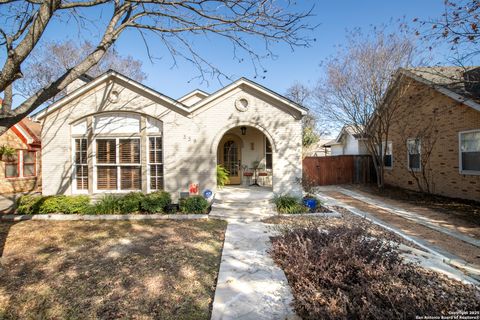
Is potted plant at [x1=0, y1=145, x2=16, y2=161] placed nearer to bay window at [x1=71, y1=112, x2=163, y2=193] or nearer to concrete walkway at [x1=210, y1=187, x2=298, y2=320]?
bay window at [x1=71, y1=112, x2=163, y2=193]

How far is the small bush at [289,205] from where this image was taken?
26.6 ft

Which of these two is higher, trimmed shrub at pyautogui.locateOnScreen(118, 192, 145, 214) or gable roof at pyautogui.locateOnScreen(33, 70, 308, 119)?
gable roof at pyautogui.locateOnScreen(33, 70, 308, 119)

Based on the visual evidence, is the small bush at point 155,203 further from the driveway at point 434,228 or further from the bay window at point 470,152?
the bay window at point 470,152

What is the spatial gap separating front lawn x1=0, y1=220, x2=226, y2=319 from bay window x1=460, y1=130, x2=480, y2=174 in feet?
35.0

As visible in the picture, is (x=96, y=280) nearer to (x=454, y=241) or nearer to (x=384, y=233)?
(x=384, y=233)

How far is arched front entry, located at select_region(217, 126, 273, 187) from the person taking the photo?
39.9 feet

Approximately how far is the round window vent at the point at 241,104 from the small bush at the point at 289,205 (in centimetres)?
369

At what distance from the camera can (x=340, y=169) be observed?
16.3 metres

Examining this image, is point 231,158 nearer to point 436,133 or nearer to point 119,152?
point 119,152

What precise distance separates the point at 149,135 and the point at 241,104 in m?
3.90

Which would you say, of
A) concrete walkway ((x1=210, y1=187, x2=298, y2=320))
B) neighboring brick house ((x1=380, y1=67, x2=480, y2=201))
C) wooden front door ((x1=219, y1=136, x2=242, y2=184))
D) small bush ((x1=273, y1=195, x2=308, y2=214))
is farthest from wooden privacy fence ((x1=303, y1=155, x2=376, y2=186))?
concrete walkway ((x1=210, y1=187, x2=298, y2=320))

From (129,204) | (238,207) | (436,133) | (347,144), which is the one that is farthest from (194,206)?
(347,144)

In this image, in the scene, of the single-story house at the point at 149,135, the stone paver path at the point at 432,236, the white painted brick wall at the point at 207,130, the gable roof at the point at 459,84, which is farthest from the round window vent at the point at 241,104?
the gable roof at the point at 459,84

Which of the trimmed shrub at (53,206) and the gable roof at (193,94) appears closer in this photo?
the trimmed shrub at (53,206)
